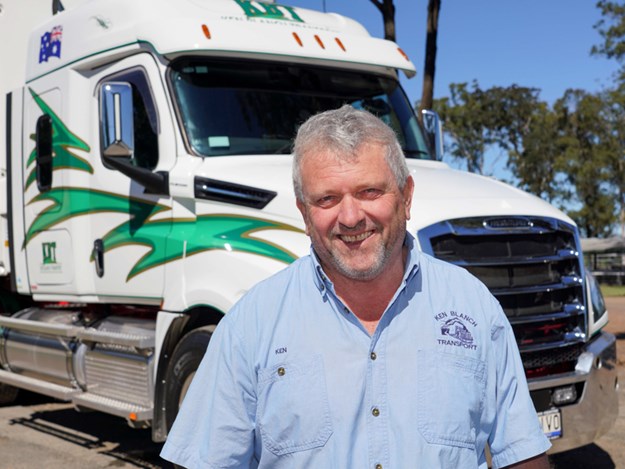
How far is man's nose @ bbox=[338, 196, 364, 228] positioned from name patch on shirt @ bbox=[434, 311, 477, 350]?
1.18 ft

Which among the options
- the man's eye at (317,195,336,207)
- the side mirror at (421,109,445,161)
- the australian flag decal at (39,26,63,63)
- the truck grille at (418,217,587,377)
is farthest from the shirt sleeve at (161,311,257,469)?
the australian flag decal at (39,26,63,63)

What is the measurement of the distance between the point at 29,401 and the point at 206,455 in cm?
758

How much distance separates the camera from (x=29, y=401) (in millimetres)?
9516

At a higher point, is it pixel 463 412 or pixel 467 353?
pixel 467 353

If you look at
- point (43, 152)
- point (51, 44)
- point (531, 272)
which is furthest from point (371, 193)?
point (51, 44)

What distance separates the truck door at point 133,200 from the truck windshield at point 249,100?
0.18m

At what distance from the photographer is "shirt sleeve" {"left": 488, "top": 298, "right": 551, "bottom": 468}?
100 inches

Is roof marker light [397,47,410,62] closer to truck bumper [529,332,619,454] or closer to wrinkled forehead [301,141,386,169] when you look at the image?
truck bumper [529,332,619,454]

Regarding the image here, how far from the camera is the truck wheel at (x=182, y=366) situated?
5.43m

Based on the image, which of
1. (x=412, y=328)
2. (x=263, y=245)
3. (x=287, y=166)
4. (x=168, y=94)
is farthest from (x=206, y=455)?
(x=168, y=94)

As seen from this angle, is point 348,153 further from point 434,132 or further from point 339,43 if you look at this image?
point 434,132

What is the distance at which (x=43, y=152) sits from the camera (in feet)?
23.7

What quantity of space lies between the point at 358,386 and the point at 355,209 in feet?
1.63

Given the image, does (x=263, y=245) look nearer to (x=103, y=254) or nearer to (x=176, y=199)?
(x=176, y=199)
